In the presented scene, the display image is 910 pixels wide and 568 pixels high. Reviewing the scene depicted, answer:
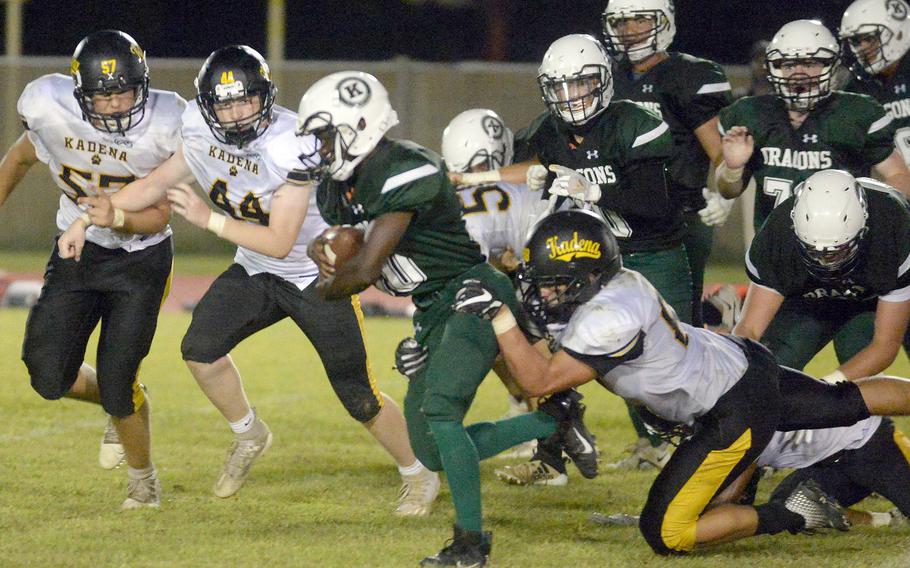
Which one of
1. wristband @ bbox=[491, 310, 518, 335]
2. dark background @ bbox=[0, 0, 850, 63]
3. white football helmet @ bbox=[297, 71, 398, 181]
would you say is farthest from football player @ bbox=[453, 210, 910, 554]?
dark background @ bbox=[0, 0, 850, 63]

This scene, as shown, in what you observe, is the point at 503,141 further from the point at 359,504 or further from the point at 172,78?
the point at 172,78

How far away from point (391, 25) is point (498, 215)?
621 inches

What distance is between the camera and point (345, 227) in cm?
418

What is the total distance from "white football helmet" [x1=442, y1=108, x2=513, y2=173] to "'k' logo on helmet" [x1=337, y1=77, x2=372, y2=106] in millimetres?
1002

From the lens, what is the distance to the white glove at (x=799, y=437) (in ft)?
14.6

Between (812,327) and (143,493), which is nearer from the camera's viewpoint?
(143,493)

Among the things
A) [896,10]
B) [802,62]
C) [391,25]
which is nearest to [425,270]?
[802,62]

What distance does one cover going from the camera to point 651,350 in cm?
401

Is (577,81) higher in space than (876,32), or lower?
lower

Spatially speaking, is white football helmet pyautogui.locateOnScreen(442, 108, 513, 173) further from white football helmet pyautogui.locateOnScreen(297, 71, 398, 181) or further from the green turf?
the green turf

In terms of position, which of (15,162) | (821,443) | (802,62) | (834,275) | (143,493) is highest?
(802,62)

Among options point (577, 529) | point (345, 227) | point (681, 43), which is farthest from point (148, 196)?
point (681, 43)

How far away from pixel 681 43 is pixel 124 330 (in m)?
14.7

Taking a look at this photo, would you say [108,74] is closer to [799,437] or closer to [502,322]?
[502,322]
